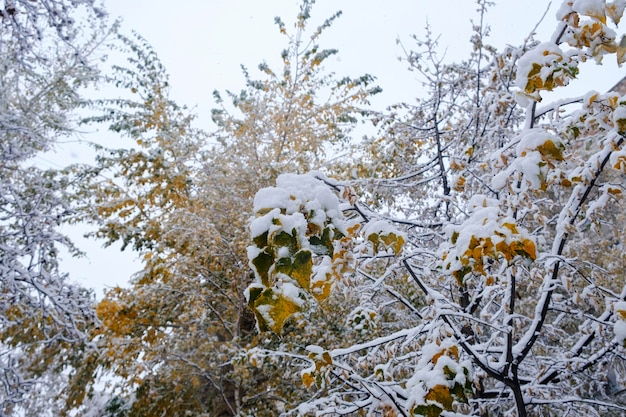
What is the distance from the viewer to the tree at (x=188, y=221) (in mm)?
4625

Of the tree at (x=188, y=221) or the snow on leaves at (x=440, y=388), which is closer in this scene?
the snow on leaves at (x=440, y=388)

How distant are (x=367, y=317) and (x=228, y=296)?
3.12 m

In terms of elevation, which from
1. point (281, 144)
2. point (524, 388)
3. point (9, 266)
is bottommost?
point (524, 388)

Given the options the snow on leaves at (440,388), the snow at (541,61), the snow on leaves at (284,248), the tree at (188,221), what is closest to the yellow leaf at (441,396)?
the snow on leaves at (440,388)

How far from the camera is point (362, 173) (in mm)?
4543

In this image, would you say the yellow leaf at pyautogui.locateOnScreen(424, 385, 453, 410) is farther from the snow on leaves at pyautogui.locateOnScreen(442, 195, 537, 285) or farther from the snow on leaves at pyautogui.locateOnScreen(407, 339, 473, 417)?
the snow on leaves at pyautogui.locateOnScreen(442, 195, 537, 285)

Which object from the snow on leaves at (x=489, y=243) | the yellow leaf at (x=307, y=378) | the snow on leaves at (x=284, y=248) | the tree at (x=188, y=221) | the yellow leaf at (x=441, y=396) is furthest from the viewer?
the tree at (x=188, y=221)

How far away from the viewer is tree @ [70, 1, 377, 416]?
4625mm

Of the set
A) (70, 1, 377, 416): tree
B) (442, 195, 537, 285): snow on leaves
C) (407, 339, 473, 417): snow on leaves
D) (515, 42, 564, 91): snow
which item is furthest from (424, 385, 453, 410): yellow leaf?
(70, 1, 377, 416): tree

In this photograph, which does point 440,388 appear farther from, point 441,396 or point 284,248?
point 284,248

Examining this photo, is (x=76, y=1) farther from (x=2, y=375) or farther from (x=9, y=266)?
(x=2, y=375)

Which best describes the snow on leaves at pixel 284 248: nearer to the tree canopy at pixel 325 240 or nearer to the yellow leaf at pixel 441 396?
the tree canopy at pixel 325 240

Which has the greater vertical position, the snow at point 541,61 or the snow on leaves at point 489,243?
the snow at point 541,61

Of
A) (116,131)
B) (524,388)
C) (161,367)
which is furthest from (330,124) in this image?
(524,388)
